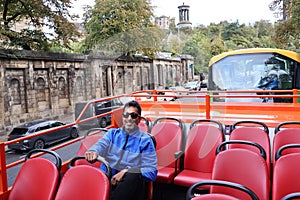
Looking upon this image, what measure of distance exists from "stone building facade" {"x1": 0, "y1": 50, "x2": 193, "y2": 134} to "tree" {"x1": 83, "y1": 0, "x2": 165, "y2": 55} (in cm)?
128

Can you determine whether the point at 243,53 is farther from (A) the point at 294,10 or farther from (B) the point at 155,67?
(B) the point at 155,67

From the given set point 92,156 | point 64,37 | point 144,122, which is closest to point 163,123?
point 144,122

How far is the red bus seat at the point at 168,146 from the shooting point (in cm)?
309

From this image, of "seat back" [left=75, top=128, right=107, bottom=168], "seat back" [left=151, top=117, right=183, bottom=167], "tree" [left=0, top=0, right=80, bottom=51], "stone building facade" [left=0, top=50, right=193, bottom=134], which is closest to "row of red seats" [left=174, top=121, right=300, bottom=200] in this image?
"seat back" [left=151, top=117, right=183, bottom=167]

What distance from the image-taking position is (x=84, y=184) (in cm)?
202

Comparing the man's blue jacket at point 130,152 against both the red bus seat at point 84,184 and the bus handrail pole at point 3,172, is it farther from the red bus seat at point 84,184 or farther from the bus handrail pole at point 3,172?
the bus handrail pole at point 3,172

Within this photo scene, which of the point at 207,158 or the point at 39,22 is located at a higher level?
the point at 39,22

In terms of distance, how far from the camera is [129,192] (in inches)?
84.0

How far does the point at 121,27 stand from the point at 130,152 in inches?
442

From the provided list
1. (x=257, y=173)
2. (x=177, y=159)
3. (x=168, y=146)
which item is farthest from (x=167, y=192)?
(x=257, y=173)

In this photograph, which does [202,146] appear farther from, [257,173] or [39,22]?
[39,22]

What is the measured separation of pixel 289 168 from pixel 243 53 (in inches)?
200

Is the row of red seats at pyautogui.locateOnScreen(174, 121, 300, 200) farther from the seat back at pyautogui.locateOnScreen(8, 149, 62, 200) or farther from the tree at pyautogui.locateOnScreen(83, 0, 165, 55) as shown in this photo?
the tree at pyautogui.locateOnScreen(83, 0, 165, 55)

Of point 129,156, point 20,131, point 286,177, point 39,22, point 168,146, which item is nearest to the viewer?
point 286,177
